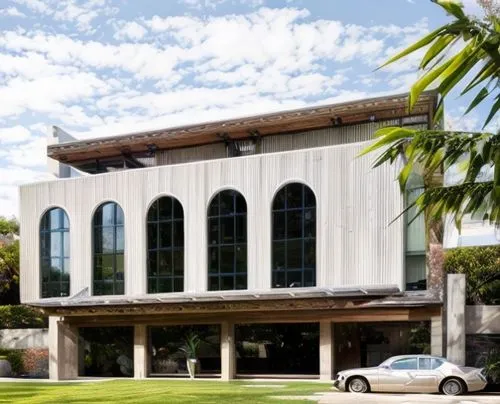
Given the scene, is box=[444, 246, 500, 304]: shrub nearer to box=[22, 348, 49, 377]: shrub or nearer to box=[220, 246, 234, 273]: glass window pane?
box=[220, 246, 234, 273]: glass window pane

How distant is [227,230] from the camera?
1264 inches

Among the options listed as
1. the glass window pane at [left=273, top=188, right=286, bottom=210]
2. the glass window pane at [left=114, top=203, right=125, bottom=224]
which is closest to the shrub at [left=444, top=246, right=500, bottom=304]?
the glass window pane at [left=273, top=188, right=286, bottom=210]

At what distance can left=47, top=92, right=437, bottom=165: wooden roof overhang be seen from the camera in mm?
31828

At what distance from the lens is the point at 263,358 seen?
3136 cm

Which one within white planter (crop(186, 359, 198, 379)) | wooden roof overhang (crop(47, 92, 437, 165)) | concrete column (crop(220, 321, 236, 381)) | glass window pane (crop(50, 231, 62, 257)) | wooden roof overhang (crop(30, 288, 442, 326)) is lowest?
white planter (crop(186, 359, 198, 379))

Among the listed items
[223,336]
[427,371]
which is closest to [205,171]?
[223,336]

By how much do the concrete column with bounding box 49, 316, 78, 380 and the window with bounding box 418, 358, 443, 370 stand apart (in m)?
19.2

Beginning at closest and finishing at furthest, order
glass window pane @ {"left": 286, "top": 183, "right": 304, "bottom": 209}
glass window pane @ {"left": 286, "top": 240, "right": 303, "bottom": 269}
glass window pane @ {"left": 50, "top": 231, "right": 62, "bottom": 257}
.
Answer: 1. glass window pane @ {"left": 286, "top": 240, "right": 303, "bottom": 269}
2. glass window pane @ {"left": 286, "top": 183, "right": 304, "bottom": 209}
3. glass window pane @ {"left": 50, "top": 231, "right": 62, "bottom": 257}

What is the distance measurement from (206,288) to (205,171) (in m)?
5.44

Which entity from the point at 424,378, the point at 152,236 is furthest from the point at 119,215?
the point at 424,378

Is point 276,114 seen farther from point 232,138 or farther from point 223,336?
point 223,336

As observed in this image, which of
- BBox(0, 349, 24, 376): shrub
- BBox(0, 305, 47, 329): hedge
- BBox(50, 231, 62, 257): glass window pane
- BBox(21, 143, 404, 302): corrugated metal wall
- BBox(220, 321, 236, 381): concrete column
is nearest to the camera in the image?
BBox(21, 143, 404, 302): corrugated metal wall

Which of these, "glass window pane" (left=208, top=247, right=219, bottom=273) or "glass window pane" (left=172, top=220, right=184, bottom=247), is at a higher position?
"glass window pane" (left=172, top=220, right=184, bottom=247)

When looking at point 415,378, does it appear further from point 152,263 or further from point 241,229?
point 152,263
